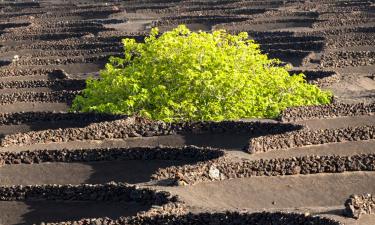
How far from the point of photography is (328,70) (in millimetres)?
53125

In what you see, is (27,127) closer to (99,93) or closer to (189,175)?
(99,93)

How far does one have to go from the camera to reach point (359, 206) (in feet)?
83.4

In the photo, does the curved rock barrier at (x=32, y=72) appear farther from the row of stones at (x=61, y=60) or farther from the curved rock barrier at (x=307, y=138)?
the curved rock barrier at (x=307, y=138)

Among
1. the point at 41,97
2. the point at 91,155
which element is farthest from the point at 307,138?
the point at 41,97

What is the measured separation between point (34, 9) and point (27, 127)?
54.6m

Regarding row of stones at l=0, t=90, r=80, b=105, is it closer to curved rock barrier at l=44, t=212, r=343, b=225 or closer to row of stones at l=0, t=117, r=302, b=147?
row of stones at l=0, t=117, r=302, b=147

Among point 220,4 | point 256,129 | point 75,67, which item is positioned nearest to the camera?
point 256,129

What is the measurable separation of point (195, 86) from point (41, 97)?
10006 millimetres

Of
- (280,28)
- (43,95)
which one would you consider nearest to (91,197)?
(43,95)

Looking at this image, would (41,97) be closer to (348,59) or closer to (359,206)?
(348,59)

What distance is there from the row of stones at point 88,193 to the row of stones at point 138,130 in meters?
7.46

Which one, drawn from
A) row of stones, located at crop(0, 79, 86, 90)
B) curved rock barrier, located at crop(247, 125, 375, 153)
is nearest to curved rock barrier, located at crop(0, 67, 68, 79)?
row of stones, located at crop(0, 79, 86, 90)

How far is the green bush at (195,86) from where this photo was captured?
41.7 metres

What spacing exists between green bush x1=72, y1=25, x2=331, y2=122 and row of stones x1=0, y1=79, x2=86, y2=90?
289 inches
